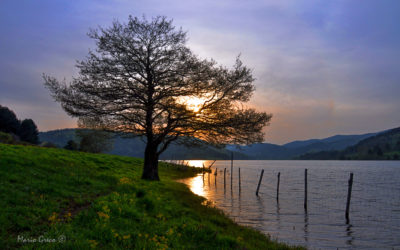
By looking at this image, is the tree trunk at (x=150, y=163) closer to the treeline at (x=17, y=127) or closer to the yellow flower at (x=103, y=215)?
the yellow flower at (x=103, y=215)

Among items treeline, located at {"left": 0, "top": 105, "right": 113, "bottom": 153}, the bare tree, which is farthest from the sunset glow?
treeline, located at {"left": 0, "top": 105, "right": 113, "bottom": 153}

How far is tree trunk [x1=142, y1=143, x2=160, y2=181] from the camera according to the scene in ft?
90.1

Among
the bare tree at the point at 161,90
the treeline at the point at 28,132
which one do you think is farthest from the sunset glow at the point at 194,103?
the treeline at the point at 28,132

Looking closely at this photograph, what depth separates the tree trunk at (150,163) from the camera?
27453 mm

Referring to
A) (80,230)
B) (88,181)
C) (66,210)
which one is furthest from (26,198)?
(88,181)

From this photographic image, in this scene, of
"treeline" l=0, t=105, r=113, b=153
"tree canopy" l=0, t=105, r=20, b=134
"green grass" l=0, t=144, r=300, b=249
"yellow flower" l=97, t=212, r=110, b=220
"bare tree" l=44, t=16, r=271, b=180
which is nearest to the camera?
"green grass" l=0, t=144, r=300, b=249

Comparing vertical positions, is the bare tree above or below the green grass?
above

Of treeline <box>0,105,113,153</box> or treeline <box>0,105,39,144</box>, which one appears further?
treeline <box>0,105,113,153</box>

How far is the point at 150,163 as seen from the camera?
91.4ft

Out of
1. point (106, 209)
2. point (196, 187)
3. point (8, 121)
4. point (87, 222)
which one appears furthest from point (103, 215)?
point (8, 121)

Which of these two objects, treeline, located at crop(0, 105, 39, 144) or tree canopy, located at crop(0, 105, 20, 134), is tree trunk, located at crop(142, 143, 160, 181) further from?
tree canopy, located at crop(0, 105, 20, 134)

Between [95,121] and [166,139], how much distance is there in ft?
24.0

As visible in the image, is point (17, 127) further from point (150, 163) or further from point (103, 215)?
point (103, 215)

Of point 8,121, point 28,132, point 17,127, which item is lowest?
point 28,132
